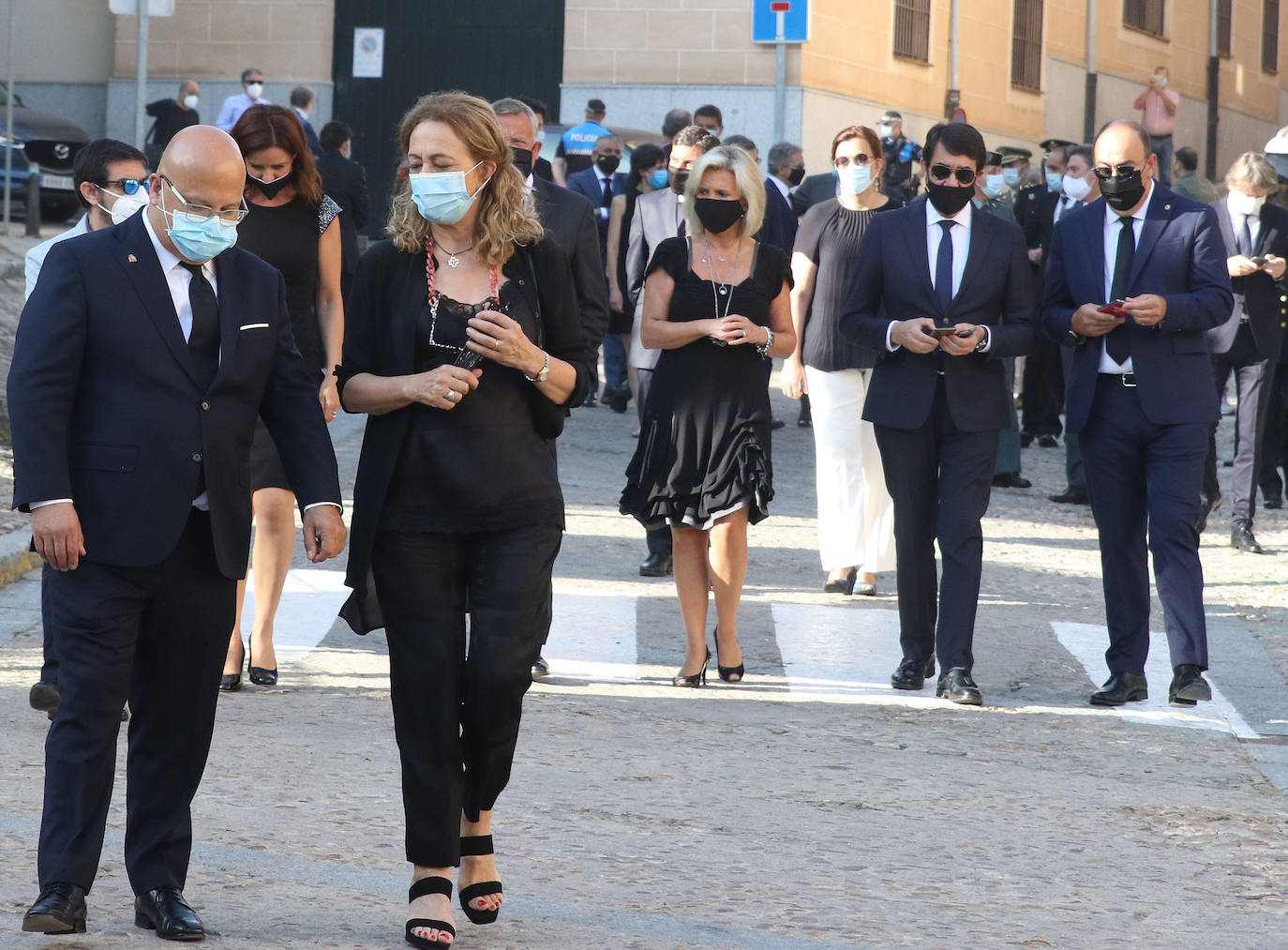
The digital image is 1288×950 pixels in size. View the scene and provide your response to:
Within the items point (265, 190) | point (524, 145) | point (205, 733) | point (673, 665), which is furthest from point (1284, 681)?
point (205, 733)

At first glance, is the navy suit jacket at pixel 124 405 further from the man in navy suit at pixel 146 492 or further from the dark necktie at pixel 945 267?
the dark necktie at pixel 945 267

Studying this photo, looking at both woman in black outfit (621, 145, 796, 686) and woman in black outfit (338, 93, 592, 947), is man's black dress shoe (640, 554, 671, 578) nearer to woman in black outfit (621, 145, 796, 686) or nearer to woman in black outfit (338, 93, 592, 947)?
woman in black outfit (621, 145, 796, 686)

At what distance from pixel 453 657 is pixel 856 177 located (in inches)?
214

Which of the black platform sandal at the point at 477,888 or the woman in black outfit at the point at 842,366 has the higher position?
the woman in black outfit at the point at 842,366

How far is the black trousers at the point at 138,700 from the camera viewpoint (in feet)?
15.2

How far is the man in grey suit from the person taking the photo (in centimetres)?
944

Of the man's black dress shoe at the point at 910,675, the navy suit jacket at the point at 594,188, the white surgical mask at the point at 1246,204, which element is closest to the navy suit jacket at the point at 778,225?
the white surgical mask at the point at 1246,204

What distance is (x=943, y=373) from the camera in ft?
25.9

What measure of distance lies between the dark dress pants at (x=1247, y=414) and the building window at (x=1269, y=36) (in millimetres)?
35460

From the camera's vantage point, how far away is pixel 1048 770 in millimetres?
6789

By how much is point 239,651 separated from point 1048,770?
299 centimetres

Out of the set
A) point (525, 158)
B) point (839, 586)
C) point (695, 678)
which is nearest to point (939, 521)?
point (695, 678)

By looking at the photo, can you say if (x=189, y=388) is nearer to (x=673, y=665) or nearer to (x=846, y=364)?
(x=673, y=665)

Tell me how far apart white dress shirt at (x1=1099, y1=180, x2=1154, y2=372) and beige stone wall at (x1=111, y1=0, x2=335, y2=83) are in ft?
71.1
